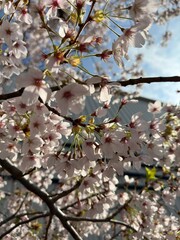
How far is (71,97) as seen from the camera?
1.27m

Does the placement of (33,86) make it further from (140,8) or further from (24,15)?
(24,15)

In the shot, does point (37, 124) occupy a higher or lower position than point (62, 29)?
lower

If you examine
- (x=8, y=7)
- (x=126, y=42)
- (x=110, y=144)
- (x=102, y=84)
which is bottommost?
(x=110, y=144)

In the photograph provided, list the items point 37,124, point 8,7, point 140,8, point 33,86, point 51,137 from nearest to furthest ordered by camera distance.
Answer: point 33,86, point 140,8, point 37,124, point 8,7, point 51,137

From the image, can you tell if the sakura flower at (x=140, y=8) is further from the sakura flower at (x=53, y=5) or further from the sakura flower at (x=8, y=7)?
the sakura flower at (x=8, y=7)

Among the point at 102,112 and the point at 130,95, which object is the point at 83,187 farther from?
the point at 130,95

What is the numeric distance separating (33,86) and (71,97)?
0.15m

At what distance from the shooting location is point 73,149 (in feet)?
5.80

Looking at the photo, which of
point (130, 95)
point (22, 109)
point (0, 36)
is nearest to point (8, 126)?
point (22, 109)

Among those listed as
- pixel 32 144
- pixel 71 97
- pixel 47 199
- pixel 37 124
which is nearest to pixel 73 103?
pixel 71 97

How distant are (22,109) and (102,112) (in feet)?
1.61

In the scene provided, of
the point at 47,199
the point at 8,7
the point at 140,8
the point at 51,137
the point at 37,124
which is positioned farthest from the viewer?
the point at 47,199

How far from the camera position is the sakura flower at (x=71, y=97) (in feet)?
4.01

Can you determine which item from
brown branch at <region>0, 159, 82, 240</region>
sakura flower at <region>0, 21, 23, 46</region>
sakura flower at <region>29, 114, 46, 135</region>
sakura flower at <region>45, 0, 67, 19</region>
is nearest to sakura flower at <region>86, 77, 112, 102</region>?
sakura flower at <region>29, 114, 46, 135</region>
